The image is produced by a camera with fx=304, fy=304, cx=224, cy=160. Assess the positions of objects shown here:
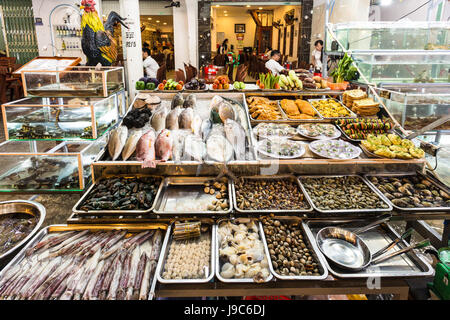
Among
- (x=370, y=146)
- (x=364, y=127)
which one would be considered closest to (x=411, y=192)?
(x=370, y=146)

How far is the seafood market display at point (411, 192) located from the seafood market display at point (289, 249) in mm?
733

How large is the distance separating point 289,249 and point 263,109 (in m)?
1.62

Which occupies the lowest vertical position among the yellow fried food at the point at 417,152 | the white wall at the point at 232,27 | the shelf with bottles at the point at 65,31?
the yellow fried food at the point at 417,152

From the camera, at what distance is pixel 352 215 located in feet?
6.49

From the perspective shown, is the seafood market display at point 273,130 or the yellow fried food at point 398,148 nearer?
the yellow fried food at point 398,148

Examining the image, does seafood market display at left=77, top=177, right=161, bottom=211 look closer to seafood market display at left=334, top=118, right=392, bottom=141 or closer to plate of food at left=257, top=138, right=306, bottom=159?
plate of food at left=257, top=138, right=306, bottom=159

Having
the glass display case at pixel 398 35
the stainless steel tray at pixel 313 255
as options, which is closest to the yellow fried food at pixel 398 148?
the stainless steel tray at pixel 313 255

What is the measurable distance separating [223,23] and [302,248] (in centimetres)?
1946

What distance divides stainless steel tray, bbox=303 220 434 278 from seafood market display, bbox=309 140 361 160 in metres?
0.59

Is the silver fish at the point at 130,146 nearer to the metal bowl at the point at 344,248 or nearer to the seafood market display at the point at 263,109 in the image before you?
the seafood market display at the point at 263,109

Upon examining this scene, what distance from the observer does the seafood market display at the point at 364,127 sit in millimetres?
2773

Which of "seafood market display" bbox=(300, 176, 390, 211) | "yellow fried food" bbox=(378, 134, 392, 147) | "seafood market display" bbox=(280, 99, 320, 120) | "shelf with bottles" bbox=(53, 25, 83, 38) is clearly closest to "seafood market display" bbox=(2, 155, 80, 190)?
"seafood market display" bbox=(300, 176, 390, 211)

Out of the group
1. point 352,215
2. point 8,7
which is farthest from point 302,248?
point 8,7
